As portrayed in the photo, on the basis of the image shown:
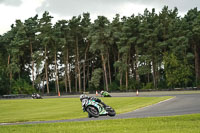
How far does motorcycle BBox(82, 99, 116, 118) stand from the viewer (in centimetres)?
1956

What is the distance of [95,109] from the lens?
1981 centimetres

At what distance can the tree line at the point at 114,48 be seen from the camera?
254 ft

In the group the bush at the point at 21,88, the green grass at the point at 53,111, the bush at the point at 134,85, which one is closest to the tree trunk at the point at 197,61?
the bush at the point at 134,85

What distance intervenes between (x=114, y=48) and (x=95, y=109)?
7867cm

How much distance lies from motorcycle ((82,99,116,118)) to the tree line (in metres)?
57.8

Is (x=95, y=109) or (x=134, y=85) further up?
(x=134, y=85)

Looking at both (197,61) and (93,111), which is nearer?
(93,111)

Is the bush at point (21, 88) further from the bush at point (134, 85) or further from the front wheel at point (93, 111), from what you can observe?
the front wheel at point (93, 111)

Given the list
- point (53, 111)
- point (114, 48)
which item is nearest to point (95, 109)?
point (53, 111)

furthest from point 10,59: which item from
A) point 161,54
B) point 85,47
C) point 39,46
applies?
point 161,54

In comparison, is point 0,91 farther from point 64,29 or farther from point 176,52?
point 176,52

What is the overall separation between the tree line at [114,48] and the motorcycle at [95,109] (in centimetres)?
5782

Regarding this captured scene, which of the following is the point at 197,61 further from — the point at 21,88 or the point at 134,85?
the point at 21,88

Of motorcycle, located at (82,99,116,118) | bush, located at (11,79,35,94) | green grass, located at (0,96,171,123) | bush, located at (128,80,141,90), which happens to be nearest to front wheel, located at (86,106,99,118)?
motorcycle, located at (82,99,116,118)
